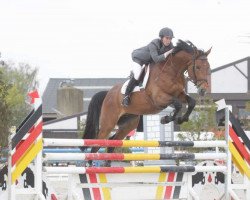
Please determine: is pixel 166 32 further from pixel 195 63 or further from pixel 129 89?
pixel 129 89

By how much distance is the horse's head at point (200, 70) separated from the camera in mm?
5598

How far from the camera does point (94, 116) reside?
22.0 feet

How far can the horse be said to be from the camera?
5711 millimetres

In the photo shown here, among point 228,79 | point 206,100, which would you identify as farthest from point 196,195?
point 228,79

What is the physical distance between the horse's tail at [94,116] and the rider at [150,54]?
60 cm

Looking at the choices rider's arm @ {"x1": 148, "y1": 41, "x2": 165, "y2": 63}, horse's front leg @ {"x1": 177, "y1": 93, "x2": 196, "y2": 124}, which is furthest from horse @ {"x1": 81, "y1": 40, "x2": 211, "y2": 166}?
rider's arm @ {"x1": 148, "y1": 41, "x2": 165, "y2": 63}

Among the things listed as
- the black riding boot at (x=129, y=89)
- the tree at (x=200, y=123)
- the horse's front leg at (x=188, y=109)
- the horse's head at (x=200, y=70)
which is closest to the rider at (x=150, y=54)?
the black riding boot at (x=129, y=89)

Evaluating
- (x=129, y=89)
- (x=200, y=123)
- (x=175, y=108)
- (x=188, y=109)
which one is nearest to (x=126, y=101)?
(x=129, y=89)

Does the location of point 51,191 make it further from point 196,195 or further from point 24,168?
point 196,195

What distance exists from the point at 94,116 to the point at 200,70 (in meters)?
1.58

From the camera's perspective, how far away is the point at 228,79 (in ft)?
82.5

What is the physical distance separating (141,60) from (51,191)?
2.53 m

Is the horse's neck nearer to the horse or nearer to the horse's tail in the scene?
the horse

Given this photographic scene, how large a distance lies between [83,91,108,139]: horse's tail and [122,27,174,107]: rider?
0.60 meters
